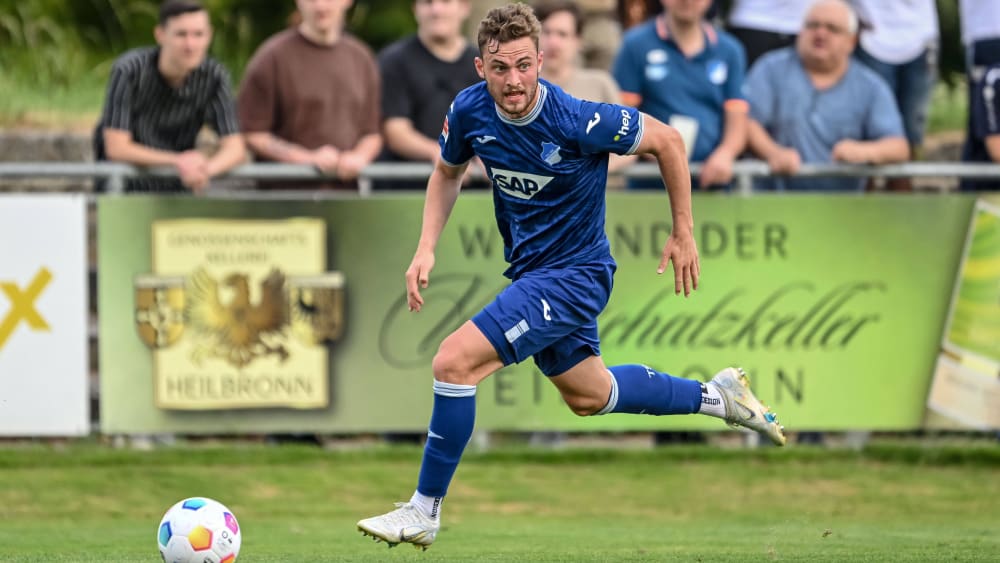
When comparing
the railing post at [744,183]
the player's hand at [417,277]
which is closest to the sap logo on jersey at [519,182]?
the player's hand at [417,277]

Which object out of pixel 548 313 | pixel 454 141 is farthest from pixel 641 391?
pixel 454 141

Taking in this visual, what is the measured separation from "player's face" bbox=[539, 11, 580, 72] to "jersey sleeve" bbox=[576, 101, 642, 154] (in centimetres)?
433

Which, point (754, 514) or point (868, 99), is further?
point (868, 99)

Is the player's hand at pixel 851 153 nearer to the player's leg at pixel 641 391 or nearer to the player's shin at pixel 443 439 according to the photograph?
the player's leg at pixel 641 391

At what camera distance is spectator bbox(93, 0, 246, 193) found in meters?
11.1

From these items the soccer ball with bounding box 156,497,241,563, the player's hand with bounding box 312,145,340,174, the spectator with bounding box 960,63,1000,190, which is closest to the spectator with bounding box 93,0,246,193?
the player's hand with bounding box 312,145,340,174

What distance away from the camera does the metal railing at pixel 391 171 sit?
1105 centimetres

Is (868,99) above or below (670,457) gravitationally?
above

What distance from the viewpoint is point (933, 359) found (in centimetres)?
1142

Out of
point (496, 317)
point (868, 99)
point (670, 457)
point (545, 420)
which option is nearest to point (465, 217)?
point (545, 420)

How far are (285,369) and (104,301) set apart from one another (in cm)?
128

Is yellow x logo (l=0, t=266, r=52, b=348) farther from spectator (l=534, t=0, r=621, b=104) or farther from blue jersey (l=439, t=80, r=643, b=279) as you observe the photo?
blue jersey (l=439, t=80, r=643, b=279)

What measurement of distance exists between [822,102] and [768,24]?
1.32 meters

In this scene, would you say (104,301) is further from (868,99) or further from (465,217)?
(868,99)
